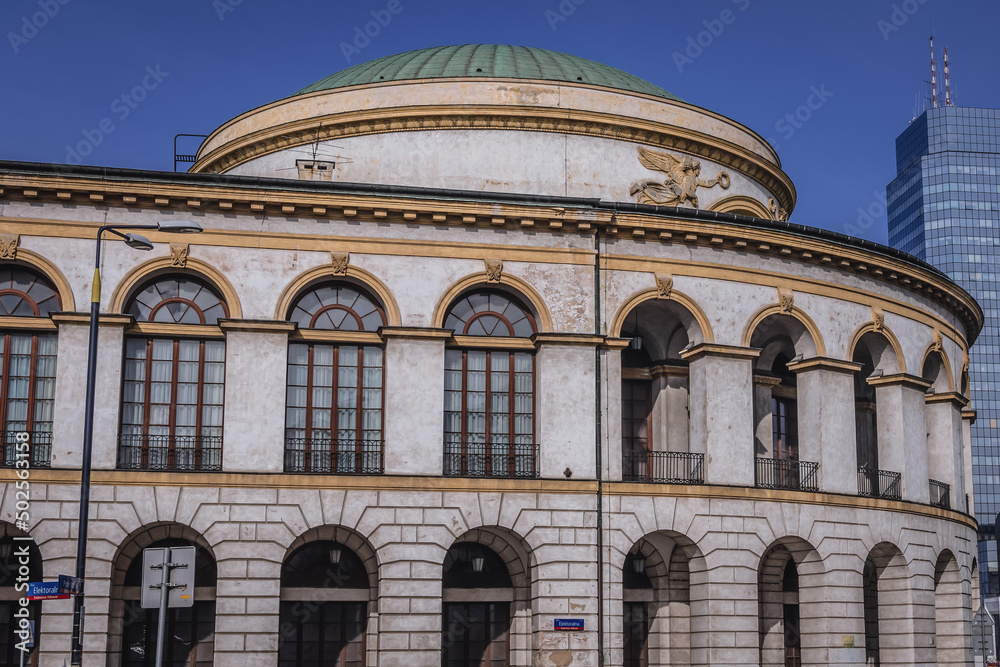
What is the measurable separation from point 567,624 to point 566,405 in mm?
5284

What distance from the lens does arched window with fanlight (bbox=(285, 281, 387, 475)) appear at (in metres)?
32.0

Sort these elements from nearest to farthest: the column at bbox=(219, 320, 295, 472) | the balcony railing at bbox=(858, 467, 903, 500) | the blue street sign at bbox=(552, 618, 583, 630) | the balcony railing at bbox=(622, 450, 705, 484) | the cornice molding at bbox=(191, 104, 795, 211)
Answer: the column at bbox=(219, 320, 295, 472) → the blue street sign at bbox=(552, 618, 583, 630) → the balcony railing at bbox=(622, 450, 705, 484) → the balcony railing at bbox=(858, 467, 903, 500) → the cornice molding at bbox=(191, 104, 795, 211)

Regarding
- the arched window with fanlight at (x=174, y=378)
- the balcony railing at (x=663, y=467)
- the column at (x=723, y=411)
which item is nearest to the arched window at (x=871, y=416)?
the column at (x=723, y=411)

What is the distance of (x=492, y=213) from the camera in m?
33.0

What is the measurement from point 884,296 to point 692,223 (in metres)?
7.45

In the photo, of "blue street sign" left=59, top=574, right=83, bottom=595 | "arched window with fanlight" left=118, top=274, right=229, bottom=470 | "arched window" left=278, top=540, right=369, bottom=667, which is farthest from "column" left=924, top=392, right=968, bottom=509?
"blue street sign" left=59, top=574, right=83, bottom=595

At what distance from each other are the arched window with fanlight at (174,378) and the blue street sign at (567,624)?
29.0 feet

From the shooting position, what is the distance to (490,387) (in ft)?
110

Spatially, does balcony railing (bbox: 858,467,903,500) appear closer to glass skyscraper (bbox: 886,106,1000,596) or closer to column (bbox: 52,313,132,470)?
column (bbox: 52,313,132,470)

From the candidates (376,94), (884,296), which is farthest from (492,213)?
(884,296)

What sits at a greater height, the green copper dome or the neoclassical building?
the green copper dome

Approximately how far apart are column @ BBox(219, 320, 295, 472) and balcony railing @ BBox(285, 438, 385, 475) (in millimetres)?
647

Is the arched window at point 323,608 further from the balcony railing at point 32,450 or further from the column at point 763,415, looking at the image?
the column at point 763,415

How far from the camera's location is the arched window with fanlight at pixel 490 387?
108 feet
